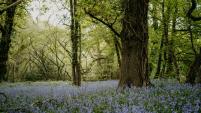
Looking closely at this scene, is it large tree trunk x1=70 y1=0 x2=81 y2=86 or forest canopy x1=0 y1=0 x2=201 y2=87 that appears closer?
forest canopy x1=0 y1=0 x2=201 y2=87

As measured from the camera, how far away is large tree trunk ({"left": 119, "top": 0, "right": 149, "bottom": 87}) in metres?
11.8

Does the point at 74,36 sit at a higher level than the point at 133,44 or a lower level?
higher

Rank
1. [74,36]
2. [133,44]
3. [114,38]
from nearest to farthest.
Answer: [133,44] < [74,36] < [114,38]

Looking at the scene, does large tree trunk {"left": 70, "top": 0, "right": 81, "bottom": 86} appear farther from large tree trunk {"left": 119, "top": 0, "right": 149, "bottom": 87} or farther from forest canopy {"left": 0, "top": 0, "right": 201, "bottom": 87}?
large tree trunk {"left": 119, "top": 0, "right": 149, "bottom": 87}

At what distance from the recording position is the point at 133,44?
11898mm

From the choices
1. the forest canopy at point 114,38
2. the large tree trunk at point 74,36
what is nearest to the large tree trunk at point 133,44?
the forest canopy at point 114,38

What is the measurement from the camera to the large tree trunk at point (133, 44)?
11844 millimetres

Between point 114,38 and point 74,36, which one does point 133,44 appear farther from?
point 114,38

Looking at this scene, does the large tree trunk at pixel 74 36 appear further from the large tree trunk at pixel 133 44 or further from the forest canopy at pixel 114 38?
the large tree trunk at pixel 133 44

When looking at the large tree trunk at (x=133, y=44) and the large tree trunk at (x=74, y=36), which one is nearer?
the large tree trunk at (x=133, y=44)

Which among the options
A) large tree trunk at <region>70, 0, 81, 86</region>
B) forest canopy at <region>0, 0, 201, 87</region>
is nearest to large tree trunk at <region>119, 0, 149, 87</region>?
forest canopy at <region>0, 0, 201, 87</region>

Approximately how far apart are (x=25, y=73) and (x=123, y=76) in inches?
1382

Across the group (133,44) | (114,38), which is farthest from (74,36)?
(114,38)

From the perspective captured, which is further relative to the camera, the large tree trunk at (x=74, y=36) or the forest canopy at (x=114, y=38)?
the large tree trunk at (x=74, y=36)
